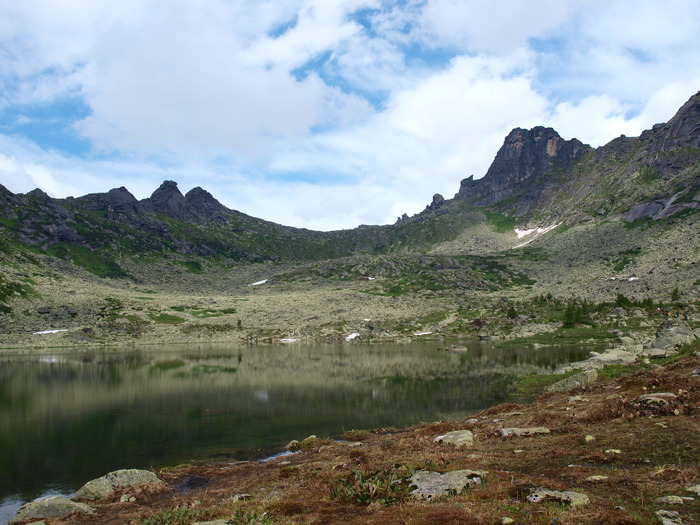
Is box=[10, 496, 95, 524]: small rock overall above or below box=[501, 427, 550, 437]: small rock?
below

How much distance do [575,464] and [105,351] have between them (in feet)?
400

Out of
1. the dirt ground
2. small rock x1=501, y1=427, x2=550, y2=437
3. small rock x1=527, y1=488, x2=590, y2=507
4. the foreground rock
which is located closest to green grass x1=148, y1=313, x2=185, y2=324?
the dirt ground

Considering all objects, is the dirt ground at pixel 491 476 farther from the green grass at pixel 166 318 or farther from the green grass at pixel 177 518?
the green grass at pixel 166 318

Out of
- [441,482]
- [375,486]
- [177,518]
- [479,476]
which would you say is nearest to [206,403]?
[177,518]

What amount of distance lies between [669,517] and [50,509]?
2347 cm

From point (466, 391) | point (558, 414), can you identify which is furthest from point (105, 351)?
point (558, 414)

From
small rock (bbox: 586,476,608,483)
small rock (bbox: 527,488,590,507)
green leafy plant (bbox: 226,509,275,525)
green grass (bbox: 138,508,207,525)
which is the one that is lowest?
green grass (bbox: 138,508,207,525)

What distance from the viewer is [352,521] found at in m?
13.0

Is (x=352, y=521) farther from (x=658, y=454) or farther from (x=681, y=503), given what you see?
(x=658, y=454)

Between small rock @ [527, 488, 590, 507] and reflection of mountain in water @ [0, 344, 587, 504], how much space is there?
909 inches

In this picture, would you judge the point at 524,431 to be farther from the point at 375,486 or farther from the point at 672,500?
the point at 672,500

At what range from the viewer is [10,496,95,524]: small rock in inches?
786

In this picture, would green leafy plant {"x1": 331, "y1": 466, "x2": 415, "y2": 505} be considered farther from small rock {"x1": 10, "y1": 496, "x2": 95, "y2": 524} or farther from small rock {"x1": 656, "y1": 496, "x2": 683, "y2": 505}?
small rock {"x1": 10, "y1": 496, "x2": 95, "y2": 524}

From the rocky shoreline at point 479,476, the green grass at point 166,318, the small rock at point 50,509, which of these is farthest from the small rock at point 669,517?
the green grass at point 166,318
